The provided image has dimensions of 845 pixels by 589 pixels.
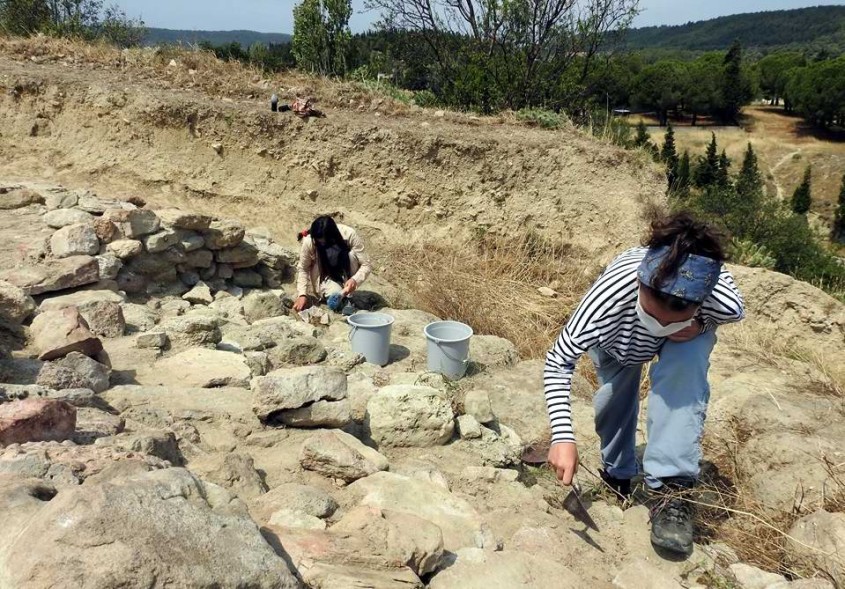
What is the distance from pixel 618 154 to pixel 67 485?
721 cm

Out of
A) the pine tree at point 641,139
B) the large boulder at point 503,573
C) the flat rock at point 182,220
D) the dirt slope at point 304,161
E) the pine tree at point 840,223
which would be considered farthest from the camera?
the pine tree at point 840,223

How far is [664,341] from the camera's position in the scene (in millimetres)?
2256

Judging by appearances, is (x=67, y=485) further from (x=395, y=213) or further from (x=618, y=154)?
(x=618, y=154)

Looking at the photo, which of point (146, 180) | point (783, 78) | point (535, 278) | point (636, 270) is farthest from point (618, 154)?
point (783, 78)

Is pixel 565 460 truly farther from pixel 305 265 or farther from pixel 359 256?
pixel 305 265

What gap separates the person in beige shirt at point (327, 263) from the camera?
15.9ft

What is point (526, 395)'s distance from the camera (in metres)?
3.75

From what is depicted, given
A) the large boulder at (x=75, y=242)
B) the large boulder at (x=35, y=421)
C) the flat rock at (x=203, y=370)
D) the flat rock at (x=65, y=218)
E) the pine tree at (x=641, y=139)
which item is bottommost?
the flat rock at (x=203, y=370)

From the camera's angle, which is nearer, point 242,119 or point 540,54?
point 242,119

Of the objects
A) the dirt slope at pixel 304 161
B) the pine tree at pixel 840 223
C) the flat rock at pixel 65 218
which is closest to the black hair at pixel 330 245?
the flat rock at pixel 65 218

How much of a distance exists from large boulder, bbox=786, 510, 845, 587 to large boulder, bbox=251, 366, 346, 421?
70.3 inches

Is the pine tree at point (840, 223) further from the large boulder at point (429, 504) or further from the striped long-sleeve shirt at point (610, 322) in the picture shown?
the large boulder at point (429, 504)

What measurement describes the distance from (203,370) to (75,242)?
75.7 inches

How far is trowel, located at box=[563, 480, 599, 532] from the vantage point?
95.8 inches
